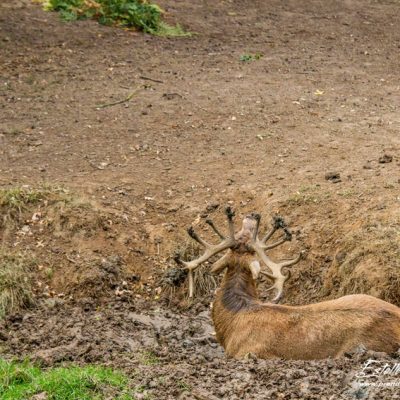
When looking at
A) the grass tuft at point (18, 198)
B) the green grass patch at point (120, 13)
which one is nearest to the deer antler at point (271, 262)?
the grass tuft at point (18, 198)

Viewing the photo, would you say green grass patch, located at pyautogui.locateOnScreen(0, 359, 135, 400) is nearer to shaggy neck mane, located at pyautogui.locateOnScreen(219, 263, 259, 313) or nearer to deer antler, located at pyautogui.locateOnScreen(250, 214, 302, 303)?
shaggy neck mane, located at pyautogui.locateOnScreen(219, 263, 259, 313)

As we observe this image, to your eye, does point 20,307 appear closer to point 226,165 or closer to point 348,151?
point 226,165

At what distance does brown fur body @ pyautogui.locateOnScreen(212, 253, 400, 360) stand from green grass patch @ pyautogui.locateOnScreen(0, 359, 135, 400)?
1778mm

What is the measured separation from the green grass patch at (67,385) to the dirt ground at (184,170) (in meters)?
0.23

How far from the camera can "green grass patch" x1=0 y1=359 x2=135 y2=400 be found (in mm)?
7383

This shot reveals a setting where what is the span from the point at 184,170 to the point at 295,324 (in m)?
3.81

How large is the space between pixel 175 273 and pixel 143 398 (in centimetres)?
379

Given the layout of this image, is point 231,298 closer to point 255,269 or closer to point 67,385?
point 255,269

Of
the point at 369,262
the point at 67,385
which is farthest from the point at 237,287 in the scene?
the point at 67,385

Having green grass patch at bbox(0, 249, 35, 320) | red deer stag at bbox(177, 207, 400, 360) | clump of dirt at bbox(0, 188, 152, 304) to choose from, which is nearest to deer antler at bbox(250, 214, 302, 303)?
red deer stag at bbox(177, 207, 400, 360)

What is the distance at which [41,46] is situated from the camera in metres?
15.9

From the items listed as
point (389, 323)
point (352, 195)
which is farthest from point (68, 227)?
point (389, 323)

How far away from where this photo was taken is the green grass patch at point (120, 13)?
17.0 meters

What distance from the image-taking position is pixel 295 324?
8.98m
